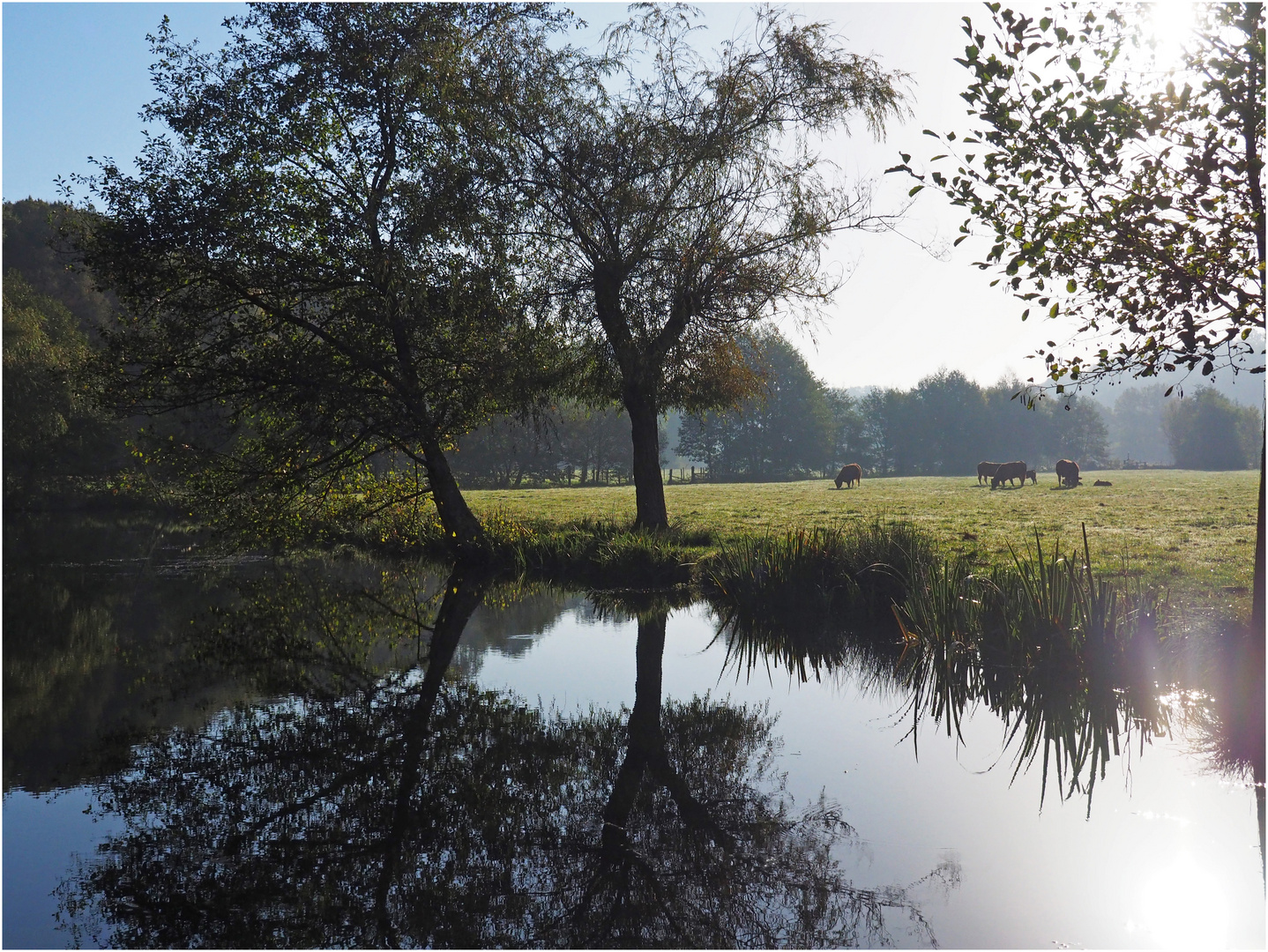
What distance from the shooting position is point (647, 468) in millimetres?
19297

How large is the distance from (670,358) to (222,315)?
841 cm

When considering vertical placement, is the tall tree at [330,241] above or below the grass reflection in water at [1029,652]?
above

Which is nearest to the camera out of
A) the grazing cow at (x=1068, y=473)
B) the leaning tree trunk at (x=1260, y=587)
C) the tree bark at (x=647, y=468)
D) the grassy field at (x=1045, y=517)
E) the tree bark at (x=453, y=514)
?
the leaning tree trunk at (x=1260, y=587)

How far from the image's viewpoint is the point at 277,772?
614cm

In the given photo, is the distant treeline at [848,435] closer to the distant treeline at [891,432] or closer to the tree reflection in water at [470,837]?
the distant treeline at [891,432]

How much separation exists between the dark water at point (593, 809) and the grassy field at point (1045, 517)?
16.3ft

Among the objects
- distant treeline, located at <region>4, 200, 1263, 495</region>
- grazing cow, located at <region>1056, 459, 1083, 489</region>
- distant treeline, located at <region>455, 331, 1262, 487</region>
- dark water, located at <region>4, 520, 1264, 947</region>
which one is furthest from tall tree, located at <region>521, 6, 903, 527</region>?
distant treeline, located at <region>455, 331, 1262, 487</region>

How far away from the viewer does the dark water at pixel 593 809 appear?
13.8 ft

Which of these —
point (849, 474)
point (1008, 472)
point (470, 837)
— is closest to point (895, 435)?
point (849, 474)

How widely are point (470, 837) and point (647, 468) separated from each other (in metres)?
14.5

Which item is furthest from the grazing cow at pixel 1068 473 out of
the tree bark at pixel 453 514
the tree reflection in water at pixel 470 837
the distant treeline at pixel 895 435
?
the tree reflection in water at pixel 470 837

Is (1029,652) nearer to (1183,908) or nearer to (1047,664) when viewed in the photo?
(1047,664)

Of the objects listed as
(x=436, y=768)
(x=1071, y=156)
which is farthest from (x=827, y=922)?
(x=1071, y=156)

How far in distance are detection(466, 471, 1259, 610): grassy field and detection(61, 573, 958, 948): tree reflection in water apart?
6802 mm
